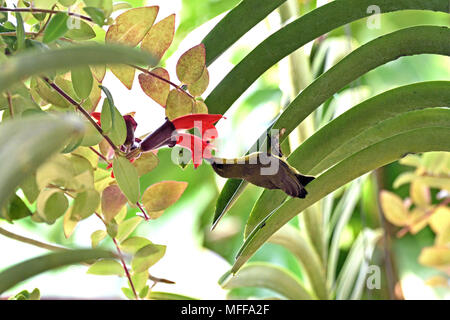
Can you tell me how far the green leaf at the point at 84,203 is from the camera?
266 millimetres

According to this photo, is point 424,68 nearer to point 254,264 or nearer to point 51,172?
point 254,264

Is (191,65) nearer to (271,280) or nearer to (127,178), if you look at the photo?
(127,178)

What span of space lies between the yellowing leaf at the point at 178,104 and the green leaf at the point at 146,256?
0.08 metres

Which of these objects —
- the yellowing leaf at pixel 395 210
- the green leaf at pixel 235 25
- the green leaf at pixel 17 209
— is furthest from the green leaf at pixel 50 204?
the yellowing leaf at pixel 395 210

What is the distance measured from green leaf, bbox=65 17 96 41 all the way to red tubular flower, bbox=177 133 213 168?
71mm

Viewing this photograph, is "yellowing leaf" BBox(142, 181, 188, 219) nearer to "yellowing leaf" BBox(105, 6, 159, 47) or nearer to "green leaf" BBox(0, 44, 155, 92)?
"yellowing leaf" BBox(105, 6, 159, 47)

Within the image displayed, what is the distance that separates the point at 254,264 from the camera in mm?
518

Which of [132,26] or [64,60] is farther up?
[132,26]

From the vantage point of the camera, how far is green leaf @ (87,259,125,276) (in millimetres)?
306

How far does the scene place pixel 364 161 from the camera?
0.93 feet

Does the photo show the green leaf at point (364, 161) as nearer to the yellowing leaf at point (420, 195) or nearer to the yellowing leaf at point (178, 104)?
the yellowing leaf at point (178, 104)

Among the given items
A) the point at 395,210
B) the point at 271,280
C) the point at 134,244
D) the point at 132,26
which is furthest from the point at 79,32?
the point at 395,210

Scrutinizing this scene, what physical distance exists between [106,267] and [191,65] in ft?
0.43
